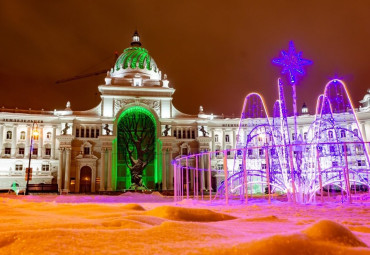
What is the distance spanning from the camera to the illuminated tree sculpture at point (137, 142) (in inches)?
2079

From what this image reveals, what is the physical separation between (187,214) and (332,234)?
13.9ft

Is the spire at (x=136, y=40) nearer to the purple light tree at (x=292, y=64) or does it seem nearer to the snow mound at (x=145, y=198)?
the snow mound at (x=145, y=198)

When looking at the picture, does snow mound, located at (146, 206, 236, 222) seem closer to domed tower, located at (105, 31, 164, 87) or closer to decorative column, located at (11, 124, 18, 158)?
domed tower, located at (105, 31, 164, 87)

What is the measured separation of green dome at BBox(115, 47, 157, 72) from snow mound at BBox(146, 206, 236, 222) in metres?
57.3

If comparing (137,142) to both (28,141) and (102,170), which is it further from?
(28,141)

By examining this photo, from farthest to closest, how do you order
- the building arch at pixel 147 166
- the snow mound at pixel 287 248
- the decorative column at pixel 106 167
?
the building arch at pixel 147 166 < the decorative column at pixel 106 167 < the snow mound at pixel 287 248

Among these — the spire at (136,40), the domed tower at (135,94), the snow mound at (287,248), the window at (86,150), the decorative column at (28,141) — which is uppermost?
the spire at (136,40)

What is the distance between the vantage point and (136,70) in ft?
207

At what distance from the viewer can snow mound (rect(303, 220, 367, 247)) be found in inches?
172

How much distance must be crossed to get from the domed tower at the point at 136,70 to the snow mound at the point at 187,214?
51.2m

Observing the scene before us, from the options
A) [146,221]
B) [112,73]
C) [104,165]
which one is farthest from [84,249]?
[112,73]

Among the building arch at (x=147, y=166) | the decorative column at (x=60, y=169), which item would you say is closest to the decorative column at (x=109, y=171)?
the building arch at (x=147, y=166)

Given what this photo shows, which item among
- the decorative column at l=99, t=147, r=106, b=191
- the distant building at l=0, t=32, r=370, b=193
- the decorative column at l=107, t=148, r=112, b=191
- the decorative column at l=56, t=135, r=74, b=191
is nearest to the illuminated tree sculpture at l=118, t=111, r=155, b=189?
the distant building at l=0, t=32, r=370, b=193

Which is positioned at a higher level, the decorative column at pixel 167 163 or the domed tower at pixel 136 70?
the domed tower at pixel 136 70
